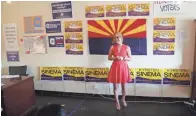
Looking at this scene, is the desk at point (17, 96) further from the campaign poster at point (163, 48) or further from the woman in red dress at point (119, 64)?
the campaign poster at point (163, 48)

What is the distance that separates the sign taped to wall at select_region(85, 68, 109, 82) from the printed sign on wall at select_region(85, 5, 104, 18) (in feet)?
3.54

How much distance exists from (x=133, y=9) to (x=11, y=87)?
8.14ft

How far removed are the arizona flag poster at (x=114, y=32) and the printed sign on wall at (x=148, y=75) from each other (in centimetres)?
35

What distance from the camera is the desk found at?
2.89 metres

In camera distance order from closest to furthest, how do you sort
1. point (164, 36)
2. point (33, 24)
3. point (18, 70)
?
1. point (164, 36)
2. point (33, 24)
3. point (18, 70)

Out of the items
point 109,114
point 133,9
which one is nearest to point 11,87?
point 109,114

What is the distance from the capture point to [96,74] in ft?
13.9

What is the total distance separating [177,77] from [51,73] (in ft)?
8.47

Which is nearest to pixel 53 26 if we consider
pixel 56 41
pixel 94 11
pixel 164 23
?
pixel 56 41

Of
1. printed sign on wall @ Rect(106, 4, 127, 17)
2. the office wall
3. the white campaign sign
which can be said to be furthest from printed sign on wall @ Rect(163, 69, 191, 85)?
printed sign on wall @ Rect(106, 4, 127, 17)

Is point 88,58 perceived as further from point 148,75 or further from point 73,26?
point 148,75

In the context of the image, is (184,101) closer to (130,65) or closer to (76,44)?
(130,65)

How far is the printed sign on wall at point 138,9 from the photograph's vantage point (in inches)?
149

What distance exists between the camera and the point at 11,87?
9.77 ft
